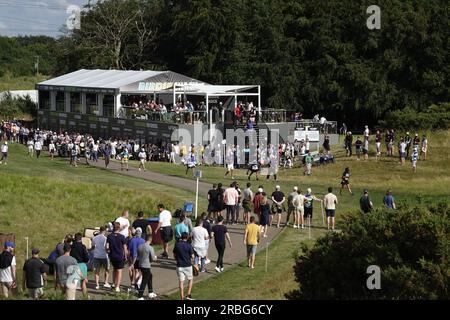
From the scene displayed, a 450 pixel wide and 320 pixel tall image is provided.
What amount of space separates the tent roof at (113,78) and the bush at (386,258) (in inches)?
1693

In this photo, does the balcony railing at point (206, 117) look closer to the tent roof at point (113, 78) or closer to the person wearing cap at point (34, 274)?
the tent roof at point (113, 78)

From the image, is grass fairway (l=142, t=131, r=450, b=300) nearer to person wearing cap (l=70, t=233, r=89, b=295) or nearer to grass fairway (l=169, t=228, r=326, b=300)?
grass fairway (l=169, t=228, r=326, b=300)

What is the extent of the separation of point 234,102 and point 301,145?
9895mm

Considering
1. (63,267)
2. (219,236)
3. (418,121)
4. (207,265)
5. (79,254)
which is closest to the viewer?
(63,267)

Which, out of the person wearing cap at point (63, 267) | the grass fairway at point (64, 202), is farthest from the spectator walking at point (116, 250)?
the grass fairway at point (64, 202)

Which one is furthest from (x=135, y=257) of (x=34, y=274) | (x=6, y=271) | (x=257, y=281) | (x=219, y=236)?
(x=257, y=281)

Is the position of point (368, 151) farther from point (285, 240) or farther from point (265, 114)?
point (285, 240)

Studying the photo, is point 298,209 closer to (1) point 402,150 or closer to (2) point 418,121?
(1) point 402,150

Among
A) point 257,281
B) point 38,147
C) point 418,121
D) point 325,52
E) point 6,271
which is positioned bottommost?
point 257,281

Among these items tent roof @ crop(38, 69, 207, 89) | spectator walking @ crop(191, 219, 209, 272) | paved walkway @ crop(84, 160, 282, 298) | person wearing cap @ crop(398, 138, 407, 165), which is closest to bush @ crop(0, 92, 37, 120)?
tent roof @ crop(38, 69, 207, 89)

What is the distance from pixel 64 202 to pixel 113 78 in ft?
Answer: 103

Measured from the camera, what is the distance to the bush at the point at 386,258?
540 inches

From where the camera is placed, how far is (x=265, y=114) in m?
53.1

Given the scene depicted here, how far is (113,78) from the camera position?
62375mm
